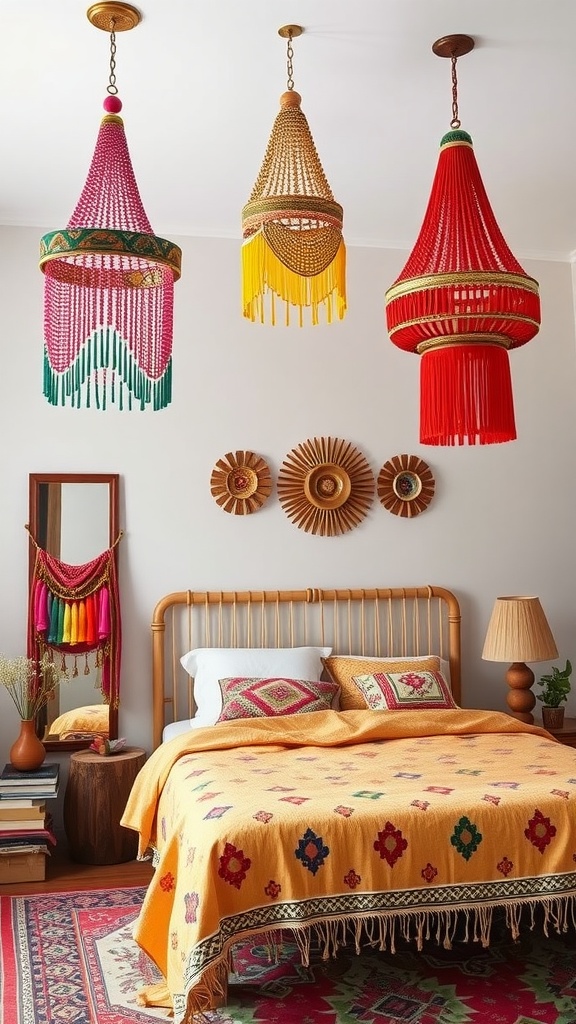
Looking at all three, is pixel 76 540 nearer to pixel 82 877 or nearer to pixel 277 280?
pixel 82 877

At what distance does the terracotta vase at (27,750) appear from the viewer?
4.57 m

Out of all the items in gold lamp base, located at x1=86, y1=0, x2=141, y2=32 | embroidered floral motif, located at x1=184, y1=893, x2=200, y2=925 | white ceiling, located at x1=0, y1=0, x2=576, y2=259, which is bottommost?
embroidered floral motif, located at x1=184, y1=893, x2=200, y2=925

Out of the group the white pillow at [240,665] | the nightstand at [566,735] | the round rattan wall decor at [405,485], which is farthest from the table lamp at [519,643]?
the white pillow at [240,665]

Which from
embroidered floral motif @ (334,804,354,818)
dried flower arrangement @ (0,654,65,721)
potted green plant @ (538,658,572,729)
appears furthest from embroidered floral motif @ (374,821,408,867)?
potted green plant @ (538,658,572,729)

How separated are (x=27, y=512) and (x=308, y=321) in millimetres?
1798

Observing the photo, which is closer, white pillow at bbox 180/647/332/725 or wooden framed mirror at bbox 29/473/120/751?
white pillow at bbox 180/647/332/725

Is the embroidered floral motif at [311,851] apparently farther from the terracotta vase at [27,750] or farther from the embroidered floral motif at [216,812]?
the terracotta vase at [27,750]

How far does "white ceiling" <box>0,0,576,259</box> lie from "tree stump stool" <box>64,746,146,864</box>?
2.73 metres

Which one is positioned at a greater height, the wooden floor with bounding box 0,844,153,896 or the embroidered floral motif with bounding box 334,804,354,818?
the embroidered floral motif with bounding box 334,804,354,818

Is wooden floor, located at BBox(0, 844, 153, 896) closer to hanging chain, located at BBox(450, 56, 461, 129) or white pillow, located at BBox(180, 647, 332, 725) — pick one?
white pillow, located at BBox(180, 647, 332, 725)

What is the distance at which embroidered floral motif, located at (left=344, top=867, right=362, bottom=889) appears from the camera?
298cm

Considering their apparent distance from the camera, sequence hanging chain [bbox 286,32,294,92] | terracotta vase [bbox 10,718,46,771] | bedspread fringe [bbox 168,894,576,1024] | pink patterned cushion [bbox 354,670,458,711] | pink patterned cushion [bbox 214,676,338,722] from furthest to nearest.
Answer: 1. pink patterned cushion [bbox 354,670,458,711]
2. terracotta vase [bbox 10,718,46,771]
3. pink patterned cushion [bbox 214,676,338,722]
4. hanging chain [bbox 286,32,294,92]
5. bedspread fringe [bbox 168,894,576,1024]

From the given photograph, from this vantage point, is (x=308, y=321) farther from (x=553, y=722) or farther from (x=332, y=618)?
(x=553, y=722)

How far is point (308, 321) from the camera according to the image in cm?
536
